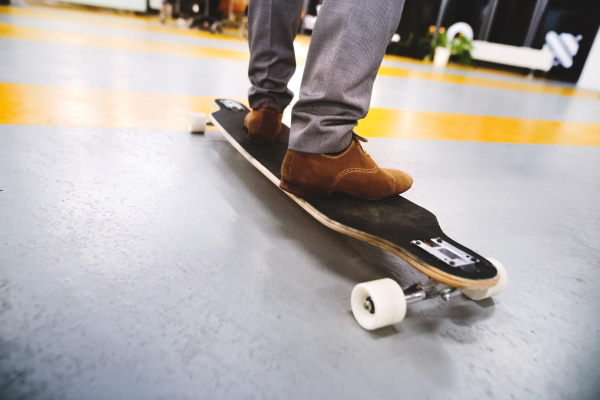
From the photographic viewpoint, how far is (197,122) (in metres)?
1.66

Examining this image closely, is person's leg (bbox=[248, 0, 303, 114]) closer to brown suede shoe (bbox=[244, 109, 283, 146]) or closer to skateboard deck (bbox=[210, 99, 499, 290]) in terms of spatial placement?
brown suede shoe (bbox=[244, 109, 283, 146])

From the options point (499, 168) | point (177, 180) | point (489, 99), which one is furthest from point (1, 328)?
point (489, 99)

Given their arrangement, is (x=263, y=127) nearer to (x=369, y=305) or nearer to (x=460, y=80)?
(x=369, y=305)

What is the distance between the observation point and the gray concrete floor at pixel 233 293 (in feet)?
1.92

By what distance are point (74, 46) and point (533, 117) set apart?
421 centimetres

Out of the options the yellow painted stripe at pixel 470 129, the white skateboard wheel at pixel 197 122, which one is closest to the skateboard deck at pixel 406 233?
the white skateboard wheel at pixel 197 122

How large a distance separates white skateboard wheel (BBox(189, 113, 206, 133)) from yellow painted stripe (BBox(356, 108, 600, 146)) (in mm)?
854

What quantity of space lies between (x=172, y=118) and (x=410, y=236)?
4.67ft

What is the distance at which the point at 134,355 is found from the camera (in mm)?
590

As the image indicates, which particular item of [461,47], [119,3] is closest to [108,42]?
[119,3]

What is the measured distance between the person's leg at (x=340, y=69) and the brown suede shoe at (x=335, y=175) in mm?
23

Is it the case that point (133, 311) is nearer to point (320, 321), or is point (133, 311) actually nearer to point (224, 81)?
point (320, 321)

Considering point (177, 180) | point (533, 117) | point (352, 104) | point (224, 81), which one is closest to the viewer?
point (352, 104)

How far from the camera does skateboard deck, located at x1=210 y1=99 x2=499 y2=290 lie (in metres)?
0.72
